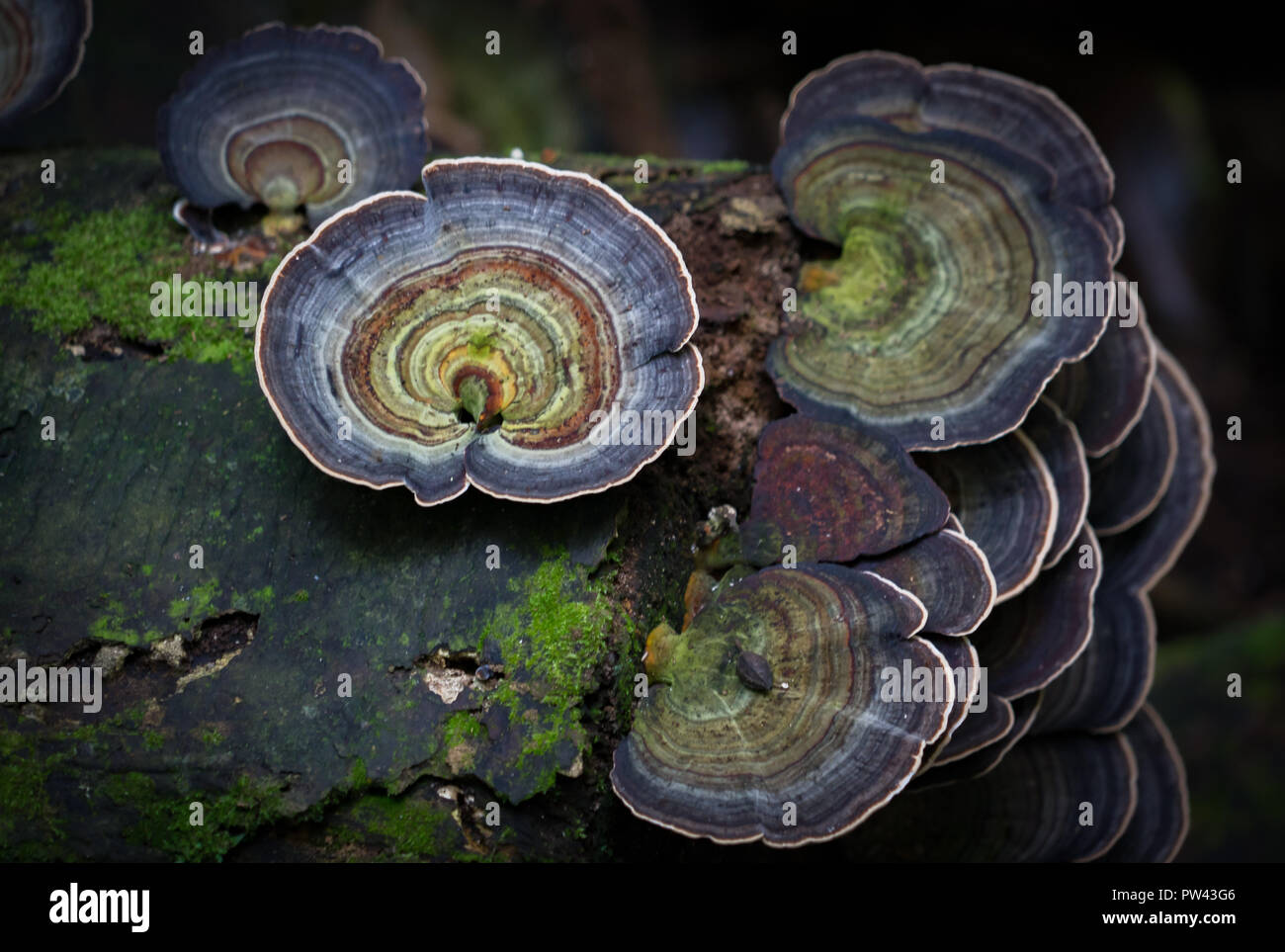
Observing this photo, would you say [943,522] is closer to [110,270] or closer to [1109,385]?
[1109,385]

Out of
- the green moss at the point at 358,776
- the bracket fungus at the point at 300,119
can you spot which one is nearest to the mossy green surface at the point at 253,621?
the green moss at the point at 358,776

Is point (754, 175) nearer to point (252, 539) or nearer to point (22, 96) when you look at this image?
point (252, 539)

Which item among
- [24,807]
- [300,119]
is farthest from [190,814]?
[300,119]

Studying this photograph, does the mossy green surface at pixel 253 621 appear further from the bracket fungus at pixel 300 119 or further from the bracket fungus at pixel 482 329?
the bracket fungus at pixel 300 119

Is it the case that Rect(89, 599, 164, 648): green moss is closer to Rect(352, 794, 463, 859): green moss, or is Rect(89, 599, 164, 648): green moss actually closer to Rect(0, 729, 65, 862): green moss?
Rect(0, 729, 65, 862): green moss

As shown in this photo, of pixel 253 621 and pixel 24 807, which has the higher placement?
pixel 253 621

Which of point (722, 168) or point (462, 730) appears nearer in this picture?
point (462, 730)

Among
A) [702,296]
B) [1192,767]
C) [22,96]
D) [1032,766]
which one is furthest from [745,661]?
[1192,767]

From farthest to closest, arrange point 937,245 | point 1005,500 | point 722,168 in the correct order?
point 722,168, point 937,245, point 1005,500
